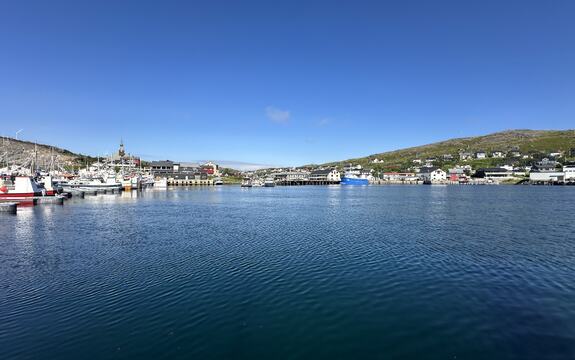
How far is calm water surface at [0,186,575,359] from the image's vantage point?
1142cm

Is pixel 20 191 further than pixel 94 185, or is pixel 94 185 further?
pixel 94 185

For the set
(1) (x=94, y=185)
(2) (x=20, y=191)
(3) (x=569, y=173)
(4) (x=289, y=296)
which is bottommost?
(4) (x=289, y=296)

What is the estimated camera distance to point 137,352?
10938mm

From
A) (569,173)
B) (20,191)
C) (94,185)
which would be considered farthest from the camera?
(569,173)

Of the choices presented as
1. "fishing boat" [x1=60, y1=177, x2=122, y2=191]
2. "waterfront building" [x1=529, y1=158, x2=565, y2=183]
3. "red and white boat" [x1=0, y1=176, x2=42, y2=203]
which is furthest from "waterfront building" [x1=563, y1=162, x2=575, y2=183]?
"red and white boat" [x1=0, y1=176, x2=42, y2=203]

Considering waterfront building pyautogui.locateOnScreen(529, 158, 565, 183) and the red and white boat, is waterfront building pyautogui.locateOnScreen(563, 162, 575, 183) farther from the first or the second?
the red and white boat

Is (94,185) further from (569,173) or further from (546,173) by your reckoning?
(569,173)

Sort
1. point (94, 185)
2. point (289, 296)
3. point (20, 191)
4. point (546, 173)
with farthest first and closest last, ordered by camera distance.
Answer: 1. point (546, 173)
2. point (94, 185)
3. point (20, 191)
4. point (289, 296)

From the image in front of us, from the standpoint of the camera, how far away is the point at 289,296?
53.2ft

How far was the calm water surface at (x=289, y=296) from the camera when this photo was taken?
37.5ft

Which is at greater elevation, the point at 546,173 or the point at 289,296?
the point at 546,173

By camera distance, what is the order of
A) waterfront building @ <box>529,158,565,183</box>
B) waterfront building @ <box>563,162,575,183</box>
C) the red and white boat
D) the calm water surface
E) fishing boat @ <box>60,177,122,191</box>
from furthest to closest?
waterfront building @ <box>529,158,565,183</box>, waterfront building @ <box>563,162,575,183</box>, fishing boat @ <box>60,177,122,191</box>, the red and white boat, the calm water surface

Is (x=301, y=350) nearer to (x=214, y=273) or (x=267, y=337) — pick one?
(x=267, y=337)

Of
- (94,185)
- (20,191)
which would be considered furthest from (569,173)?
(20,191)
